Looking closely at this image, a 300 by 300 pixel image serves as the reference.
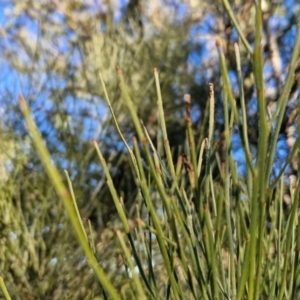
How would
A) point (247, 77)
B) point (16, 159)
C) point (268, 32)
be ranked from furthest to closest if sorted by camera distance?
point (268, 32)
point (247, 77)
point (16, 159)

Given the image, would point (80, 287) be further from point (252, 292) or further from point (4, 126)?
point (252, 292)

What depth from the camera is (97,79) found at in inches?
59.4

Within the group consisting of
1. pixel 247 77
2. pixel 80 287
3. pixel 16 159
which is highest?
pixel 247 77

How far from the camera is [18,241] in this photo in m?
1.11

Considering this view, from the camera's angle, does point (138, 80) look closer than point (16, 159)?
→ No

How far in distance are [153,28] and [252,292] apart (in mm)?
1561

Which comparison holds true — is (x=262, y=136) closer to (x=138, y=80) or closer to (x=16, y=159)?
(x=16, y=159)

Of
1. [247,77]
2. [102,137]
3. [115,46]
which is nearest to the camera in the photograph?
[102,137]

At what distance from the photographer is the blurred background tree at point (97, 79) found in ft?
4.06

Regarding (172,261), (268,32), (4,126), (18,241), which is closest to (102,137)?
(4,126)

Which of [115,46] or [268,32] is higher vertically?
[268,32]

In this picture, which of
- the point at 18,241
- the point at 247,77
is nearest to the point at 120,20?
the point at 247,77

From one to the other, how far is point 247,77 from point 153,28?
0.34 meters

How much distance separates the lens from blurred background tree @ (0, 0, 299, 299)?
1238 millimetres
